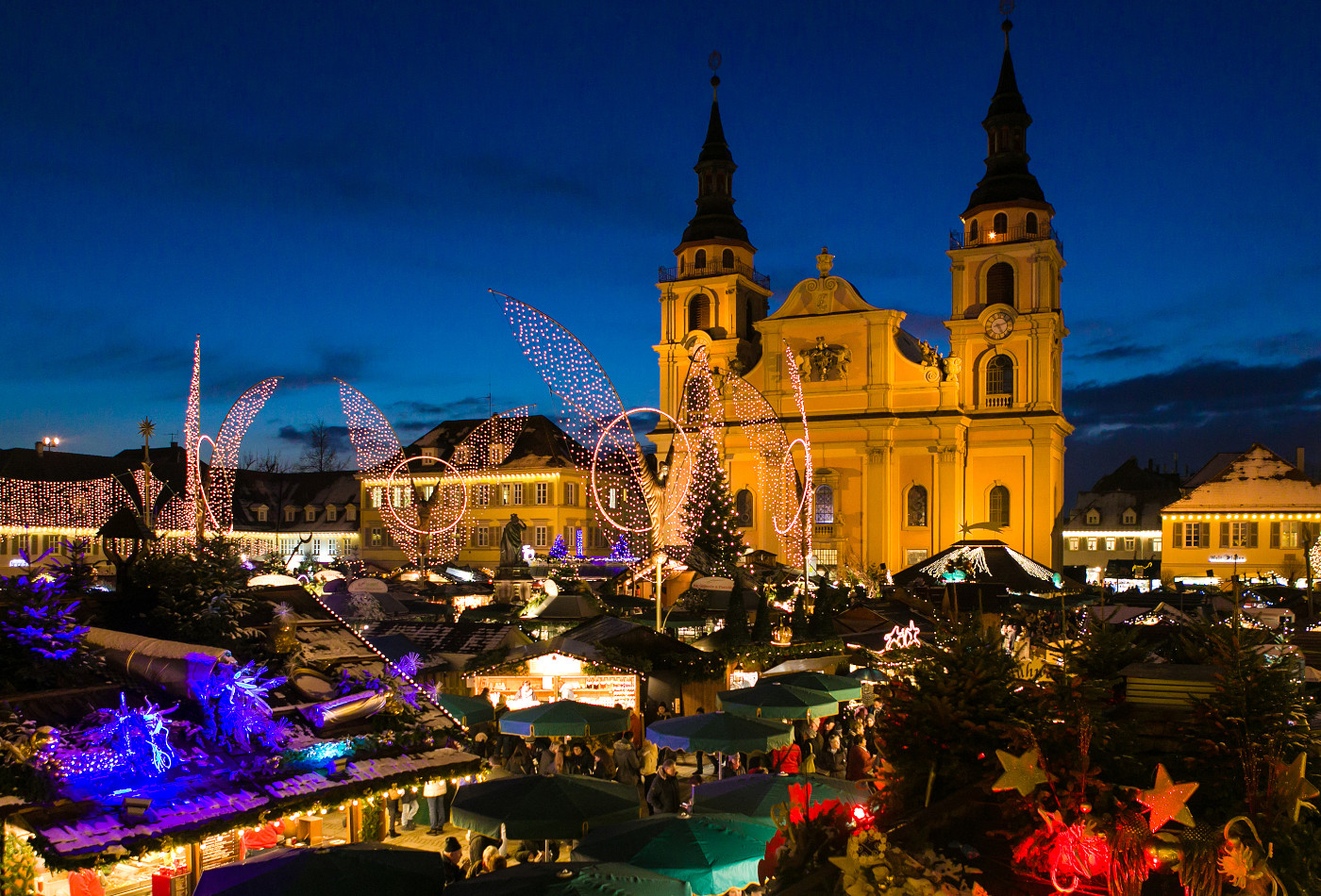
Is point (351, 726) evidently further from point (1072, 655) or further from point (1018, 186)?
point (1018, 186)

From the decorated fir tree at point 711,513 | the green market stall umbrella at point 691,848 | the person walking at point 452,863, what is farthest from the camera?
the decorated fir tree at point 711,513

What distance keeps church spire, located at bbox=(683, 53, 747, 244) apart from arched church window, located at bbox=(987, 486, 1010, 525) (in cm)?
1783

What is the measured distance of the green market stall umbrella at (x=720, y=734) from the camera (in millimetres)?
12500

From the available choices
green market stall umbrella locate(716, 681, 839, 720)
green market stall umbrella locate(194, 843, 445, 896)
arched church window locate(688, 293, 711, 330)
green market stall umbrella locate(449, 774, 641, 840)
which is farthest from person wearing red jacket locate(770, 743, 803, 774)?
arched church window locate(688, 293, 711, 330)

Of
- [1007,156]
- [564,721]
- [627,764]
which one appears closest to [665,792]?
[627,764]

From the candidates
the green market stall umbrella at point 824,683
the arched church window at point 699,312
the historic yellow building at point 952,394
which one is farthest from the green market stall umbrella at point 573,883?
the arched church window at point 699,312

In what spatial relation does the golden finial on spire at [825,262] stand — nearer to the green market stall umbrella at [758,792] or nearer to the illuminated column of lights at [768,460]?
the illuminated column of lights at [768,460]

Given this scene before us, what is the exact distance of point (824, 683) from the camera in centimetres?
1585

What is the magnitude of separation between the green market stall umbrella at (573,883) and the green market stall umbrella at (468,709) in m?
7.11

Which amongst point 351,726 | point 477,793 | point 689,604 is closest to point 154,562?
point 351,726

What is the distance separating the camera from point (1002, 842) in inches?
237

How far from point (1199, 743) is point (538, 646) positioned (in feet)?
37.3

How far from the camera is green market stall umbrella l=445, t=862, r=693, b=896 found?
6914 mm

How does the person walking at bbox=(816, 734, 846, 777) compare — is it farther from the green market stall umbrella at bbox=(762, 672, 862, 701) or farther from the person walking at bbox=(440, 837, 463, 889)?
the person walking at bbox=(440, 837, 463, 889)
